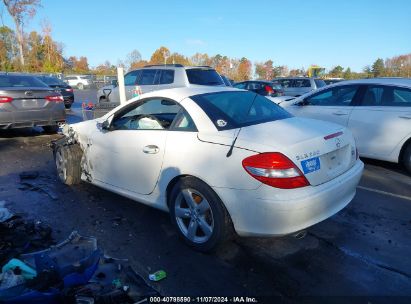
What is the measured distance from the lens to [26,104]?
8.21m

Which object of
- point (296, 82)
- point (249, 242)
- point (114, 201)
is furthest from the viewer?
point (296, 82)

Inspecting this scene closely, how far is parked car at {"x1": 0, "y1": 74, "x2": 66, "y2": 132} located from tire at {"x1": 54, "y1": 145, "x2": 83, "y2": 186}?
365cm

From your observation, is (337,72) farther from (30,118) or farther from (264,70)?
(30,118)

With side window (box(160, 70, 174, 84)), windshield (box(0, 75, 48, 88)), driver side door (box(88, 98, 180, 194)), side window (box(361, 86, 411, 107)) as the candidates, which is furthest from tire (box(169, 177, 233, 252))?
side window (box(160, 70, 174, 84))

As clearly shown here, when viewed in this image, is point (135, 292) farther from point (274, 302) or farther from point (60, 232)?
point (60, 232)

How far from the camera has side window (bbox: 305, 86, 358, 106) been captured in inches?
259

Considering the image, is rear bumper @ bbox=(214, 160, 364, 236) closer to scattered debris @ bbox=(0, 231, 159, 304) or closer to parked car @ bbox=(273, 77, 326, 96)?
scattered debris @ bbox=(0, 231, 159, 304)

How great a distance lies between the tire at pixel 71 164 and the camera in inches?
195

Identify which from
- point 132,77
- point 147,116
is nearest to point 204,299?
point 147,116

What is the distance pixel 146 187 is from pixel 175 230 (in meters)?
0.56

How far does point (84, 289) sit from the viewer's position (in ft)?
8.16

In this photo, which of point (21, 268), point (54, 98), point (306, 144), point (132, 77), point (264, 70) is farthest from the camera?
point (264, 70)

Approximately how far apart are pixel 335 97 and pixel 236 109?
377cm

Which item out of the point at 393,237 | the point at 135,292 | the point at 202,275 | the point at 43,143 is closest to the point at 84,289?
the point at 135,292
